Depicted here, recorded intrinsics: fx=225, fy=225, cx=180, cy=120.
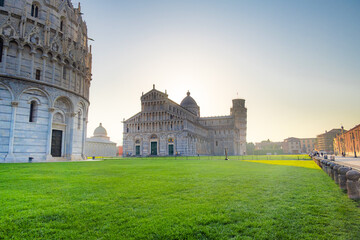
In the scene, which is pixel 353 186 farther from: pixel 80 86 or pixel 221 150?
pixel 221 150

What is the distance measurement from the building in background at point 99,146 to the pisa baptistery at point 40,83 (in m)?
42.5

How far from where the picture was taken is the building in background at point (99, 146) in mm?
71250

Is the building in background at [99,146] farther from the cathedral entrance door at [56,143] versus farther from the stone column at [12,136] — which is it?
the stone column at [12,136]

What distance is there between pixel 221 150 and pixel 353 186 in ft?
288

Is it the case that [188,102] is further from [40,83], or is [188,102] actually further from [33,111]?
[33,111]

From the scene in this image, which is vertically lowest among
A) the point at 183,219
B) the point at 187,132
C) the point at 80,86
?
the point at 183,219

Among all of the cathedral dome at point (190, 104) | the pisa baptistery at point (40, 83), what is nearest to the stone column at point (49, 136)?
the pisa baptistery at point (40, 83)

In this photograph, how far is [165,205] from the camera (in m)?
5.86

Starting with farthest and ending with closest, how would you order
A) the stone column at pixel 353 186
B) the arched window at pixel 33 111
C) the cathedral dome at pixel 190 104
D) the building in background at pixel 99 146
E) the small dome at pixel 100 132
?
1. the cathedral dome at pixel 190 104
2. the small dome at pixel 100 132
3. the building in background at pixel 99 146
4. the arched window at pixel 33 111
5. the stone column at pixel 353 186

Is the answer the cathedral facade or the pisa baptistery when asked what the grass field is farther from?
the cathedral facade

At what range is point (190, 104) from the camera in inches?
3770

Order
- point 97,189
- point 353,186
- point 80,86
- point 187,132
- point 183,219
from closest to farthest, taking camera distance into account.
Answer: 1. point 183,219
2. point 353,186
3. point 97,189
4. point 80,86
5. point 187,132

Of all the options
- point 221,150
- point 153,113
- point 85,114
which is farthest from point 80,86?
point 221,150

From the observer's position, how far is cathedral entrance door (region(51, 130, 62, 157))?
27.1 metres
